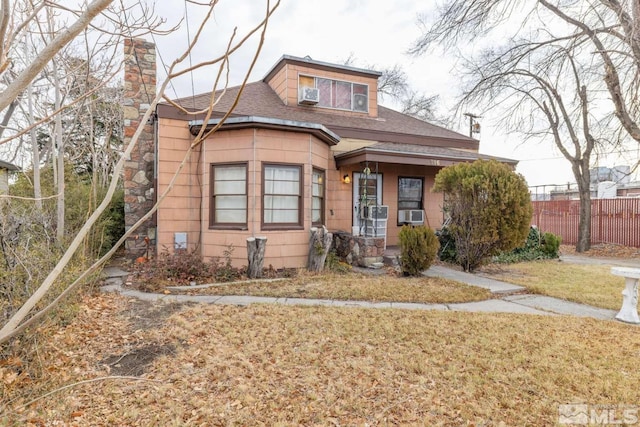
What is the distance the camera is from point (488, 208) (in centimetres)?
750

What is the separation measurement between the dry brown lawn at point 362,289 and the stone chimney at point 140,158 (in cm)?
316

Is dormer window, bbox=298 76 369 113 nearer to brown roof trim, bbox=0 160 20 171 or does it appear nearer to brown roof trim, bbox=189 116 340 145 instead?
brown roof trim, bbox=189 116 340 145

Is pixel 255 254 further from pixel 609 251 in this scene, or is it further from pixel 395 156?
pixel 609 251

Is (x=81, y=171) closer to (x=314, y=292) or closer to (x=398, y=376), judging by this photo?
(x=314, y=292)

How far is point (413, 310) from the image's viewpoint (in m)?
5.03

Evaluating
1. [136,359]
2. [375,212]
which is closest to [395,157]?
[375,212]

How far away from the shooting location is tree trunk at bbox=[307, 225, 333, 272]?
7598 mm

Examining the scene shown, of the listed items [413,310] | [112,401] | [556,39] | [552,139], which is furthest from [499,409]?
[552,139]

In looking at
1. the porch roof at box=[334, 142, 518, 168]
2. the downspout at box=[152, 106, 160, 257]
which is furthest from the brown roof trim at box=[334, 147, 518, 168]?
the downspout at box=[152, 106, 160, 257]

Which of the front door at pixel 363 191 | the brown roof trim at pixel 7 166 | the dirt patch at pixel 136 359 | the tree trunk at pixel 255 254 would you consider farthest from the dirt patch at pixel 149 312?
the brown roof trim at pixel 7 166

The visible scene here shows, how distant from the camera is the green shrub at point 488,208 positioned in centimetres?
746

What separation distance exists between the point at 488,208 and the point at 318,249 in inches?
148

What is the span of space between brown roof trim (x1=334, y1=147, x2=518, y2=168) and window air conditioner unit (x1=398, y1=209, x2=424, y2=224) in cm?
166

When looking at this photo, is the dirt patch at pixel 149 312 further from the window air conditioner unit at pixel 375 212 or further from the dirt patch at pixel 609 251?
the dirt patch at pixel 609 251
